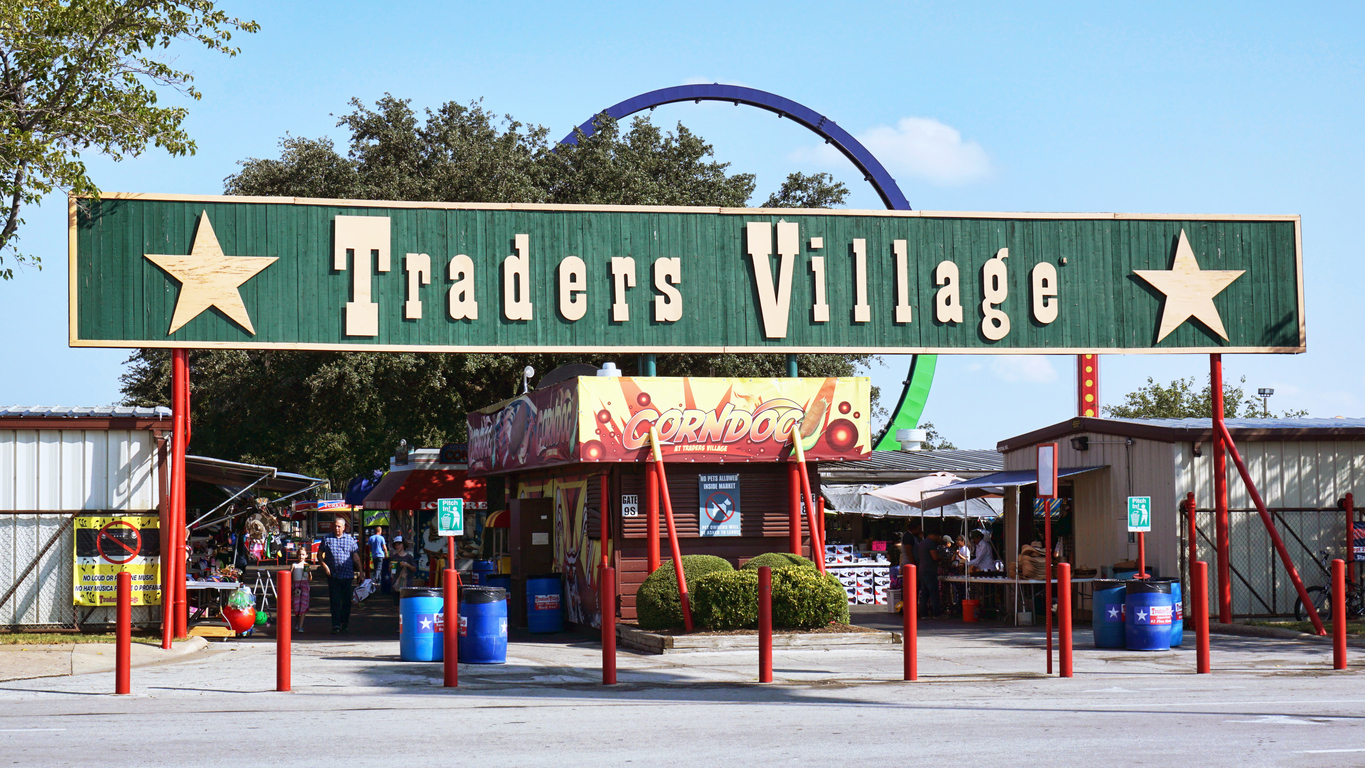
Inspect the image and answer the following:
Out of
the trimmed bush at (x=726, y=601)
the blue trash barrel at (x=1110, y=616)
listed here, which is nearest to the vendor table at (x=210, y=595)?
the trimmed bush at (x=726, y=601)

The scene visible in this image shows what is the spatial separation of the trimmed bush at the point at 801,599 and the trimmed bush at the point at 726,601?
0.32m

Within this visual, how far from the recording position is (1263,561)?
21.3 meters

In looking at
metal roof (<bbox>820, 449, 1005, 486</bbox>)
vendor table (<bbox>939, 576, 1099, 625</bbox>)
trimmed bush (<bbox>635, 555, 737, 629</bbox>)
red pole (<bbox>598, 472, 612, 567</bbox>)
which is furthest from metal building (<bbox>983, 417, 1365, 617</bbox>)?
metal roof (<bbox>820, 449, 1005, 486</bbox>)

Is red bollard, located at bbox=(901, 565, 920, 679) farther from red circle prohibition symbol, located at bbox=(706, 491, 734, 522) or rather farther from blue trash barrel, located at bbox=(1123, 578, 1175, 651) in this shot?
red circle prohibition symbol, located at bbox=(706, 491, 734, 522)

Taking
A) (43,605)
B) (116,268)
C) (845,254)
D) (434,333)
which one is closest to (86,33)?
(116,268)

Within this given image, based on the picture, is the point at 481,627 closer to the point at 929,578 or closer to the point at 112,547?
the point at 112,547

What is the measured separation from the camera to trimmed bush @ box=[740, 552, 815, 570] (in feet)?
59.7

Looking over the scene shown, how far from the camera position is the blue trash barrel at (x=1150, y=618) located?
17.4 m

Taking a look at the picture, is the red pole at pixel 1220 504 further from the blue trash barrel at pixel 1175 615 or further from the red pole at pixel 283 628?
the red pole at pixel 283 628

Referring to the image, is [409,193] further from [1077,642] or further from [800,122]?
[1077,642]

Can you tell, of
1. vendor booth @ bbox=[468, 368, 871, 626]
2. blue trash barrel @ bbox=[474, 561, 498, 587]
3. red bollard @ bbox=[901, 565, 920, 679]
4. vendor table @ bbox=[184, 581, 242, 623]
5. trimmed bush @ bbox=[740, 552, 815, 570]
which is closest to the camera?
red bollard @ bbox=[901, 565, 920, 679]

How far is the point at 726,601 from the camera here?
57.7 feet

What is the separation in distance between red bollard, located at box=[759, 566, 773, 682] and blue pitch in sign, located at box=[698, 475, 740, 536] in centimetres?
622

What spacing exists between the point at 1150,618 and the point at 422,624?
9160mm
